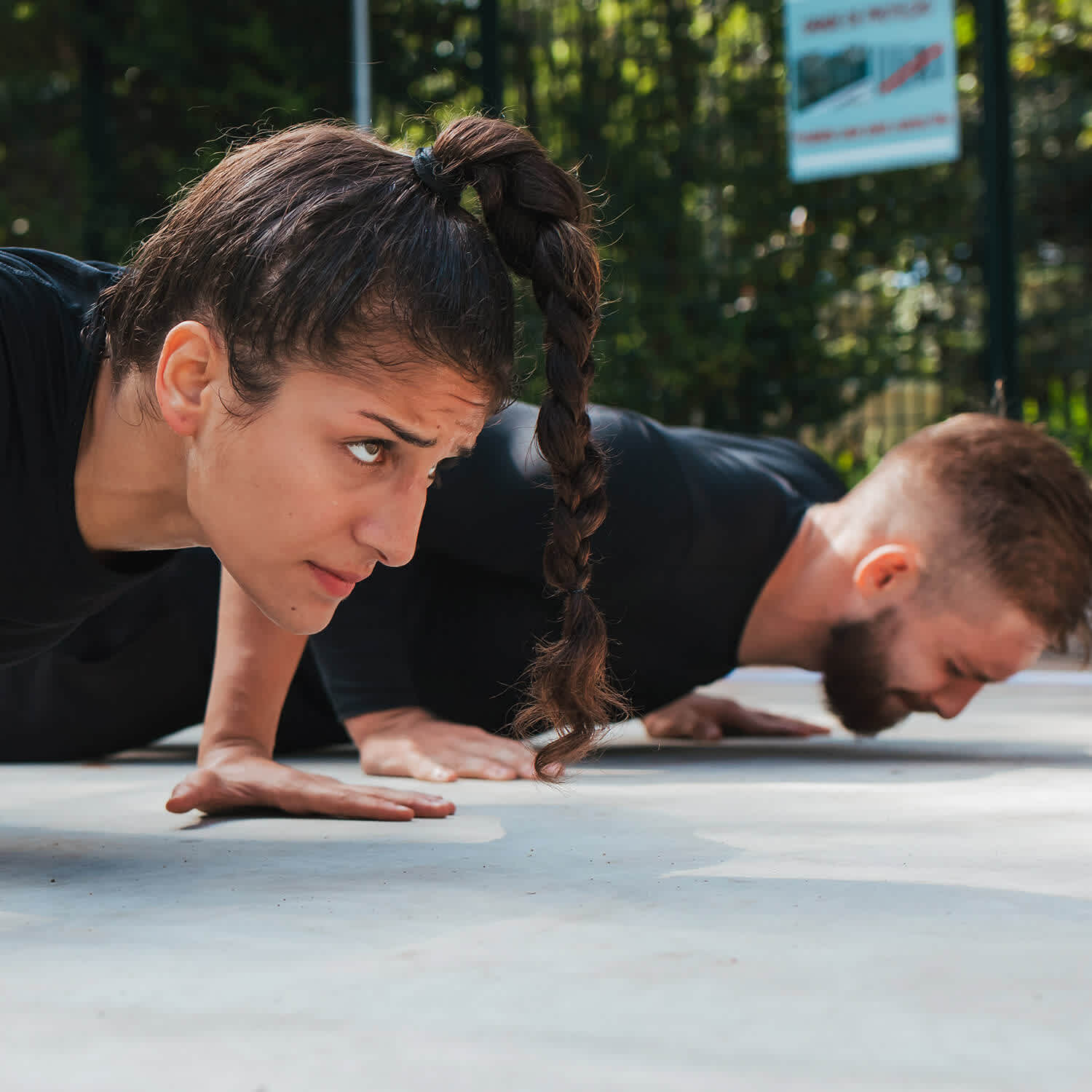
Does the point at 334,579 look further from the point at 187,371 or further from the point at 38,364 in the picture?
the point at 38,364

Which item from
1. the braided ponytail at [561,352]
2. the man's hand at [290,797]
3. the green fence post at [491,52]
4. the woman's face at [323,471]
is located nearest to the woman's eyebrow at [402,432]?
the woman's face at [323,471]

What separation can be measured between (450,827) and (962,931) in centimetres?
75

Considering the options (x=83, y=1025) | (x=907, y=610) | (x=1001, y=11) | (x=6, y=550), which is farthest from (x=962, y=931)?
(x=1001, y=11)

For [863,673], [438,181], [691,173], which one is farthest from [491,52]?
[438,181]

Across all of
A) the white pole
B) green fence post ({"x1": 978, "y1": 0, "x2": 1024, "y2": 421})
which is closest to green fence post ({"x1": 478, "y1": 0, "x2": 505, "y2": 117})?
the white pole

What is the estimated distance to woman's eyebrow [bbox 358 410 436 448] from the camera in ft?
4.86

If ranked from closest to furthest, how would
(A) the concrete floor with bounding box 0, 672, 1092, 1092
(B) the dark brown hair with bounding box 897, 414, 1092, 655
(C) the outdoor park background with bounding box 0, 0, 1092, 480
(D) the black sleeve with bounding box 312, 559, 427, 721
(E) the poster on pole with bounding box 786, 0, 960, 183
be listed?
(A) the concrete floor with bounding box 0, 672, 1092, 1092 < (D) the black sleeve with bounding box 312, 559, 427, 721 < (B) the dark brown hair with bounding box 897, 414, 1092, 655 < (E) the poster on pole with bounding box 786, 0, 960, 183 < (C) the outdoor park background with bounding box 0, 0, 1092, 480

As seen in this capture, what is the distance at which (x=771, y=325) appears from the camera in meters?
5.28

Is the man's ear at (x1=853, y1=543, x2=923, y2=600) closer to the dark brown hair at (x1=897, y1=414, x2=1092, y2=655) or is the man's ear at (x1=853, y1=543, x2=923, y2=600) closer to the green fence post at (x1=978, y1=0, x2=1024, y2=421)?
the dark brown hair at (x1=897, y1=414, x2=1092, y2=655)

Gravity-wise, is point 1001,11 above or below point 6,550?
above

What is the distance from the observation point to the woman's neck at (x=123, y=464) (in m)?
1.58

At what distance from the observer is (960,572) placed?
2.60 meters

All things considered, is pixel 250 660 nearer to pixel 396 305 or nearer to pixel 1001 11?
pixel 396 305

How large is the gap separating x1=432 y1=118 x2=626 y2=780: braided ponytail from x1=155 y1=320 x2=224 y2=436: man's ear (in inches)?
12.4
